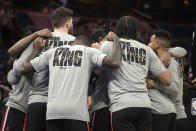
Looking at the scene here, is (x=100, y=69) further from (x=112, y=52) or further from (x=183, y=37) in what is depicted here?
(x=183, y=37)

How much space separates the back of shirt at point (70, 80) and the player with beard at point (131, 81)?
0.26 meters

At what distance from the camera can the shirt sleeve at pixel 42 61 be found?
399 centimetres

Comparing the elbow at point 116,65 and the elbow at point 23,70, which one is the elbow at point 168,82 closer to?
the elbow at point 116,65

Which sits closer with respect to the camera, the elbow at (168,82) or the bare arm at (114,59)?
the bare arm at (114,59)

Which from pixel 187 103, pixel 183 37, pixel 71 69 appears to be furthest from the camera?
pixel 183 37

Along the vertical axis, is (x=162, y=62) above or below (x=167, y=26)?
below

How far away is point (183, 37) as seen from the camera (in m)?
13.6

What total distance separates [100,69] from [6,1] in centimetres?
901

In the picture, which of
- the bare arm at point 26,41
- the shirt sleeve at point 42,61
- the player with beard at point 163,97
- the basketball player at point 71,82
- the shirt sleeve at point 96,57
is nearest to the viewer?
the basketball player at point 71,82

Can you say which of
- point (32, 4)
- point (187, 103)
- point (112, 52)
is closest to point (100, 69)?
Answer: point (112, 52)

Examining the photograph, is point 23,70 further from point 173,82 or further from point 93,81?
point 173,82

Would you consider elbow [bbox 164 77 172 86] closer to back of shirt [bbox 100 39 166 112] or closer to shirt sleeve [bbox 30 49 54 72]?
back of shirt [bbox 100 39 166 112]

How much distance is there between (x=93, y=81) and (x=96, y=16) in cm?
963

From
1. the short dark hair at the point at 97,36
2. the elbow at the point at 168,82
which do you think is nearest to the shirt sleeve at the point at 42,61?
the short dark hair at the point at 97,36
